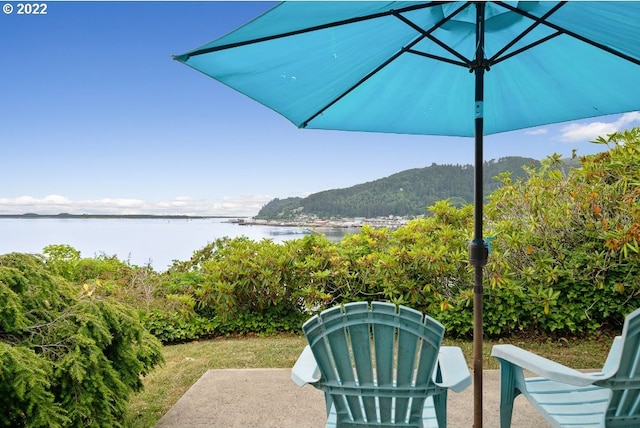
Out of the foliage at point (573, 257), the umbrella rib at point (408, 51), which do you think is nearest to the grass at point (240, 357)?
the foliage at point (573, 257)

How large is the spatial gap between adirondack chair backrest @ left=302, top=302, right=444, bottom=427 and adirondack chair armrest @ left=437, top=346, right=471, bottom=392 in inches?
2.9

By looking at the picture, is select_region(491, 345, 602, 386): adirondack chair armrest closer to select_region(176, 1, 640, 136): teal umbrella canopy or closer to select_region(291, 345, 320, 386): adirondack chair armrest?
select_region(291, 345, 320, 386): adirondack chair armrest

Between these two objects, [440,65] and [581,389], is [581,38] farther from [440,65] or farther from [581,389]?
[581,389]

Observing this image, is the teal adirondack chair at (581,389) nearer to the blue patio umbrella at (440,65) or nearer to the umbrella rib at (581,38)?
the blue patio umbrella at (440,65)

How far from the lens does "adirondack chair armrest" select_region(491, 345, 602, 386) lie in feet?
5.85

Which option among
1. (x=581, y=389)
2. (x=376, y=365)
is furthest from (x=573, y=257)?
(x=376, y=365)

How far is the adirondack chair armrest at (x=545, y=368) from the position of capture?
5.85 feet

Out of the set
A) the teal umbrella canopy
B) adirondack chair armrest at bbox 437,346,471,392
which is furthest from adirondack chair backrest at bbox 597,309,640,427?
the teal umbrella canopy

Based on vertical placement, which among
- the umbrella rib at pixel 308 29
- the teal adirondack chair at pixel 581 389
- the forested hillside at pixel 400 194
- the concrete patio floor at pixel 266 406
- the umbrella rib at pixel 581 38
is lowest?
the concrete patio floor at pixel 266 406

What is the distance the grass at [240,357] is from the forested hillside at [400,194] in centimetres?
199

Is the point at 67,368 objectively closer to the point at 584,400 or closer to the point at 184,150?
the point at 584,400

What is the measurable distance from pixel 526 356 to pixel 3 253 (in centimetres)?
276

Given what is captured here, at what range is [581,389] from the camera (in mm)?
2264

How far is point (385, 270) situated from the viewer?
198 inches
